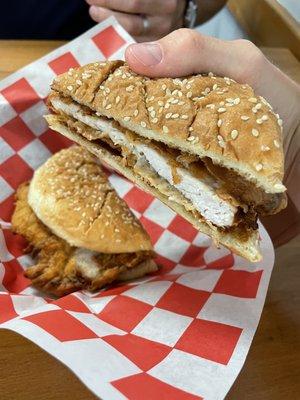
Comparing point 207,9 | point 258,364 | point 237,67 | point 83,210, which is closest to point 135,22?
point 207,9

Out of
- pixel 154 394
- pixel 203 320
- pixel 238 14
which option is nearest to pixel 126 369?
pixel 154 394

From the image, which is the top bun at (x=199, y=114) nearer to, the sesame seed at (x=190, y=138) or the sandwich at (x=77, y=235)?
the sesame seed at (x=190, y=138)

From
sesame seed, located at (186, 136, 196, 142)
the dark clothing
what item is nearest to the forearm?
the dark clothing

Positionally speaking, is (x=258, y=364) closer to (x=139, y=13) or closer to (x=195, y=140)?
(x=195, y=140)

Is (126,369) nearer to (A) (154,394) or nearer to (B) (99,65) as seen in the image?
(A) (154,394)

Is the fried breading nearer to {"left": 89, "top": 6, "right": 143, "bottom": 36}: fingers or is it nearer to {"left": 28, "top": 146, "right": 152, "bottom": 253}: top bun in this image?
{"left": 28, "top": 146, "right": 152, "bottom": 253}: top bun
